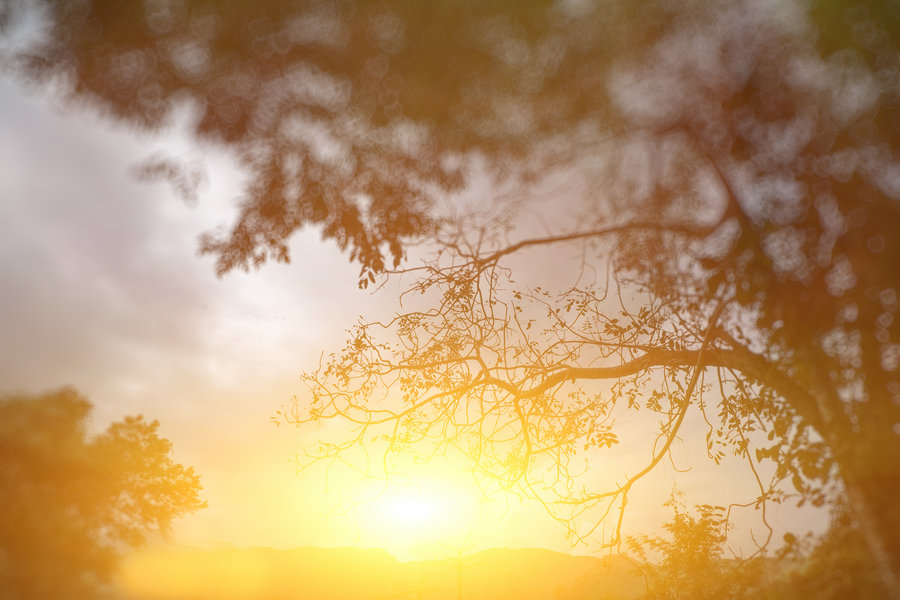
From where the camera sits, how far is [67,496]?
16656 mm

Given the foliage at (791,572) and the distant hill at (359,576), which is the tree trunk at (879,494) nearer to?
the foliage at (791,572)

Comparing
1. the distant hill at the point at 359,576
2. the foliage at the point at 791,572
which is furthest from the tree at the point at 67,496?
the foliage at the point at 791,572

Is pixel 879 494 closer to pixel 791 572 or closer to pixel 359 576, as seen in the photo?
pixel 791 572

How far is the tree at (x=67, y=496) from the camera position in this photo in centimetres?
1430

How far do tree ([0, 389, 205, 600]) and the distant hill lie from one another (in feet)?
4.12

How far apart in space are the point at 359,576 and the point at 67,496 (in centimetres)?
8325

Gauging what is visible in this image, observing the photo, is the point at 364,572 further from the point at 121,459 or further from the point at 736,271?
the point at 736,271

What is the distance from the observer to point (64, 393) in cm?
1511

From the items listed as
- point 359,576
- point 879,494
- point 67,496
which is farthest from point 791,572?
point 359,576

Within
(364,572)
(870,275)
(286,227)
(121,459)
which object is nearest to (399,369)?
(286,227)

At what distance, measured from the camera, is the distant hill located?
8547mm

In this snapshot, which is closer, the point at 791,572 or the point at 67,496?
Result: the point at 791,572

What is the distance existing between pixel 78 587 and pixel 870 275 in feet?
66.0

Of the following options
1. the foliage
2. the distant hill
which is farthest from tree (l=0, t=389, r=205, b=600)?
the foliage
